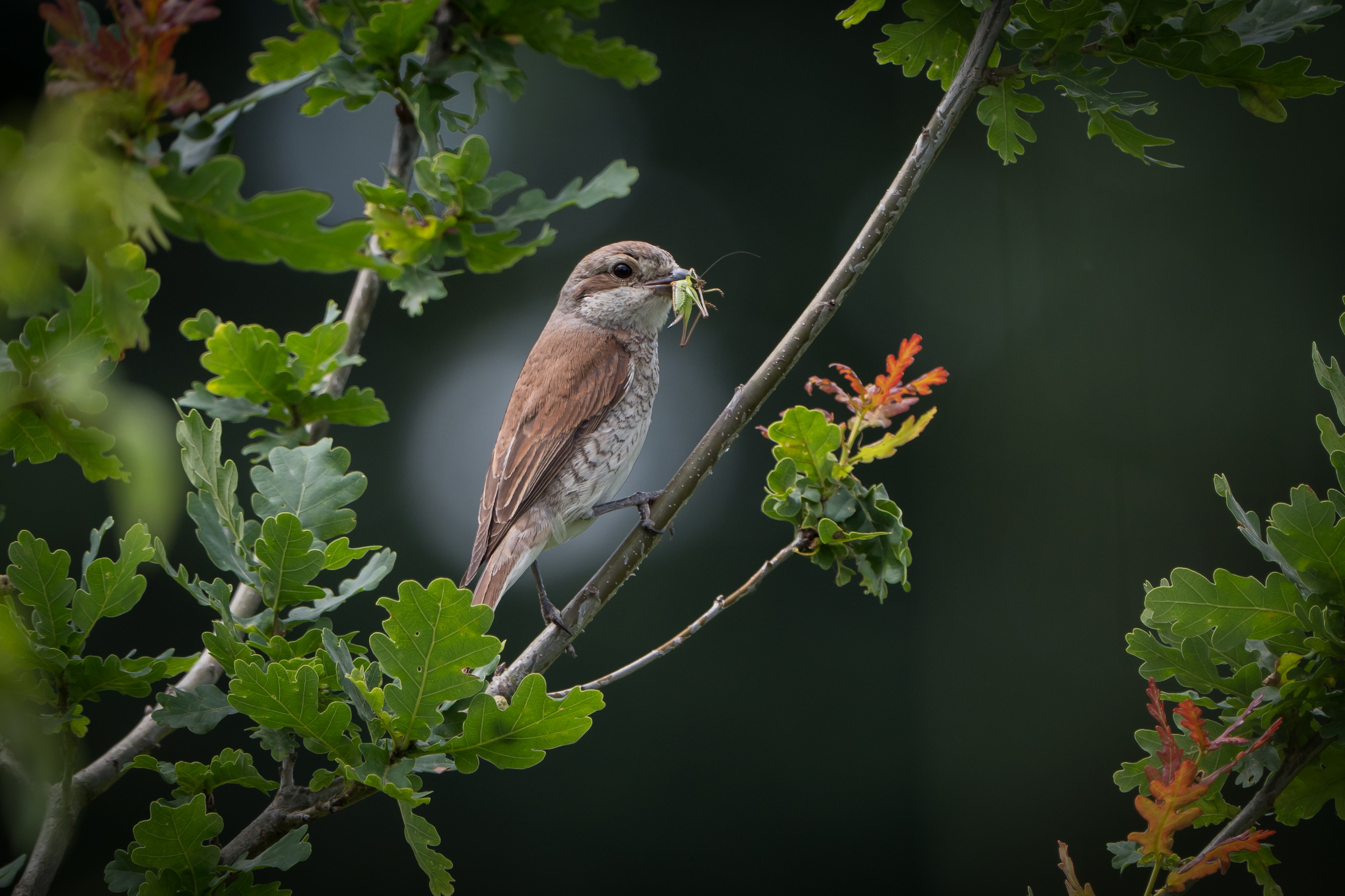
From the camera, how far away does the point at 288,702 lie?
2.73ft

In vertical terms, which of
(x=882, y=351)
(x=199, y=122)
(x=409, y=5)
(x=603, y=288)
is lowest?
(x=882, y=351)

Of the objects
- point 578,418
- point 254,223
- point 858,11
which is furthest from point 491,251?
point 578,418

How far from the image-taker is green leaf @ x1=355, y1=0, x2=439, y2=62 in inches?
32.8

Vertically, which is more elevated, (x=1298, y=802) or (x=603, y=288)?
(x=603, y=288)

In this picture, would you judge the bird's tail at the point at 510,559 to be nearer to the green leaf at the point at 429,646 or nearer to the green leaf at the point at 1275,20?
the green leaf at the point at 429,646

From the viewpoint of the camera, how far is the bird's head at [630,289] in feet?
7.79

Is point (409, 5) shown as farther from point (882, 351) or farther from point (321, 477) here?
point (882, 351)

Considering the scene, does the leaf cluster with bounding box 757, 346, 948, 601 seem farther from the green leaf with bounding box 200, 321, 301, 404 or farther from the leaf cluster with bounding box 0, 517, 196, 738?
the leaf cluster with bounding box 0, 517, 196, 738

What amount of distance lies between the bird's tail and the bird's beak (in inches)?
28.4

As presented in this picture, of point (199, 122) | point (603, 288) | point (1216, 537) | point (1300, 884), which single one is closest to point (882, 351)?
point (1216, 537)

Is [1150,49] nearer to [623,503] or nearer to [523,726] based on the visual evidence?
[523,726]

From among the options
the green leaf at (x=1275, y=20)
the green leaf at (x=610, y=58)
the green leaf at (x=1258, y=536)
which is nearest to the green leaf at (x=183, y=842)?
the green leaf at (x=610, y=58)

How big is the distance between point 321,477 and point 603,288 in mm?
1481

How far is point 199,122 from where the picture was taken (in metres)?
0.70
